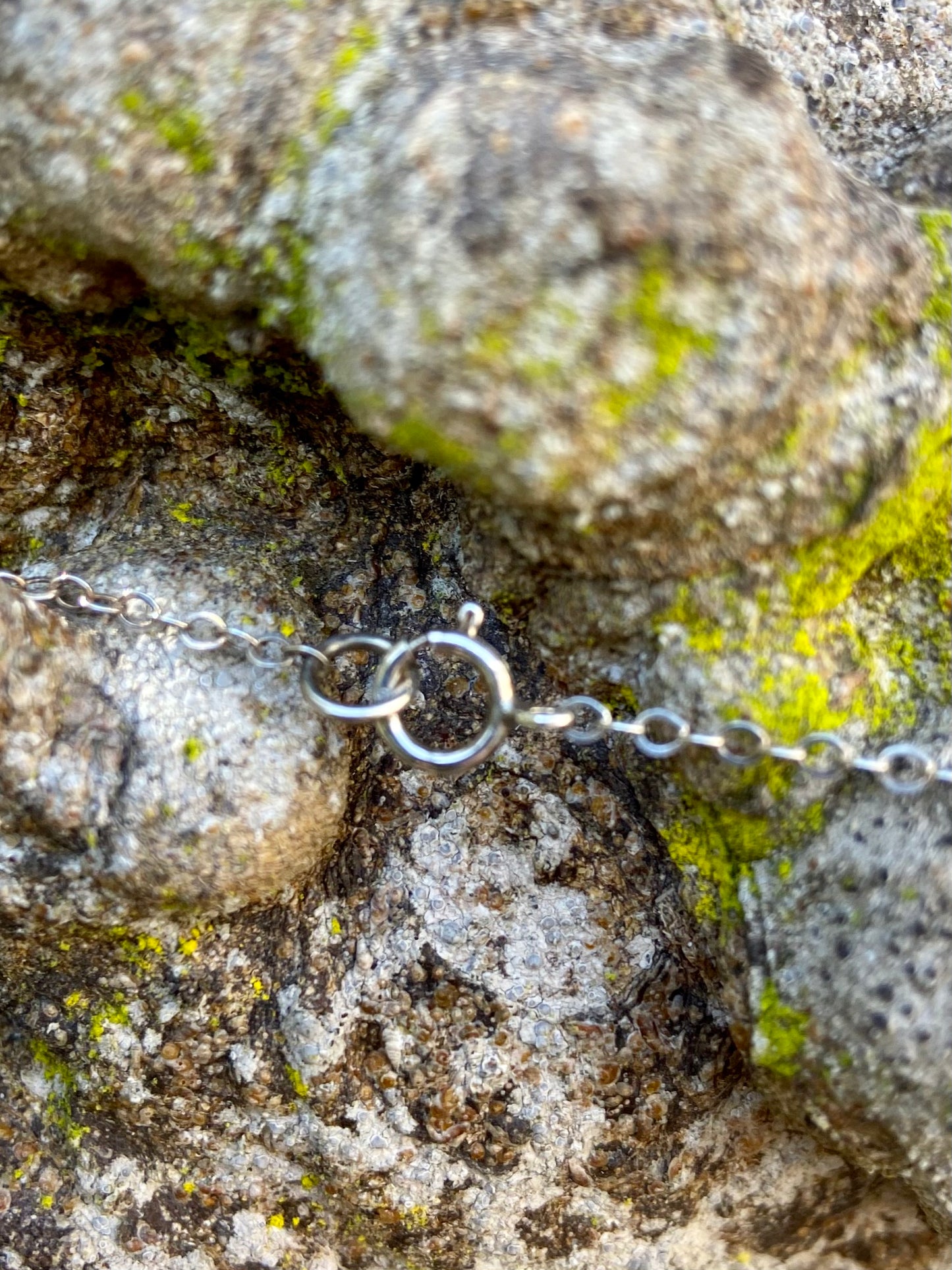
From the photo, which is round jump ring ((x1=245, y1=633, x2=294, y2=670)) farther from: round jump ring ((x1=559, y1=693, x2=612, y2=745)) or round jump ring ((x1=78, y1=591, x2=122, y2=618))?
round jump ring ((x1=559, y1=693, x2=612, y2=745))

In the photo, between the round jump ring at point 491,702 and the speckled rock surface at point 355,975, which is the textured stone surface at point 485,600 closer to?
the speckled rock surface at point 355,975

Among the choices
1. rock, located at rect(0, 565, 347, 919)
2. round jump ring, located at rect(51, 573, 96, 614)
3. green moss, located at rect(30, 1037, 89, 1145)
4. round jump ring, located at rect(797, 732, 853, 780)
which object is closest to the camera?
round jump ring, located at rect(797, 732, 853, 780)

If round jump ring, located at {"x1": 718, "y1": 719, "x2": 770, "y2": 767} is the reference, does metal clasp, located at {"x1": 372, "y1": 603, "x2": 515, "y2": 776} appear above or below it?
below

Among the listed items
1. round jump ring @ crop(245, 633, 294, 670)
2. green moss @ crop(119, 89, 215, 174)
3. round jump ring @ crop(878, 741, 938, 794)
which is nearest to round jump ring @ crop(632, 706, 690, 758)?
round jump ring @ crop(878, 741, 938, 794)

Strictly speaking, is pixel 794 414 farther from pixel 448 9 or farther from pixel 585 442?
pixel 448 9

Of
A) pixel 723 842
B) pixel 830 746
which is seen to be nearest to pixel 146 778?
pixel 723 842

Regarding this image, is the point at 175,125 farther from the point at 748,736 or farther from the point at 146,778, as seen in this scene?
the point at 748,736

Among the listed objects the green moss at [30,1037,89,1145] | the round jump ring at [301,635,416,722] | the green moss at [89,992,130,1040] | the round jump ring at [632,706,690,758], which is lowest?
the green moss at [30,1037,89,1145]
